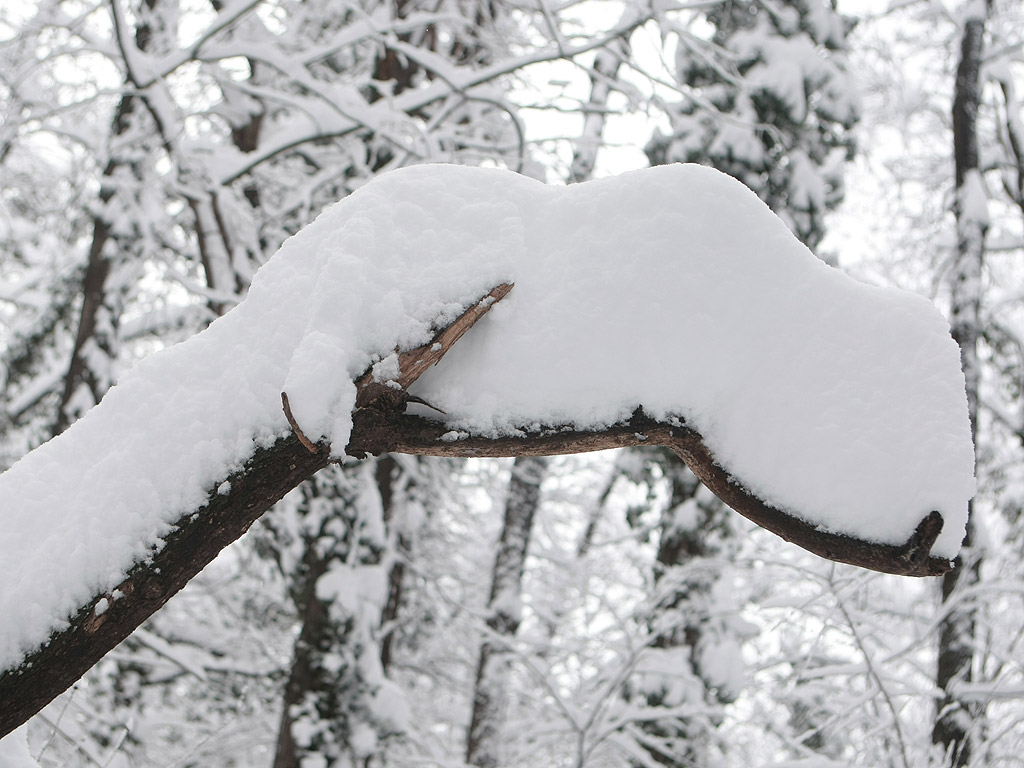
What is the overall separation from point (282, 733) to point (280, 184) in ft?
13.6

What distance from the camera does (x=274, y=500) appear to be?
5.74 ft

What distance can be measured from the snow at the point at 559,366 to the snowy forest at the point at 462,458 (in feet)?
6.44

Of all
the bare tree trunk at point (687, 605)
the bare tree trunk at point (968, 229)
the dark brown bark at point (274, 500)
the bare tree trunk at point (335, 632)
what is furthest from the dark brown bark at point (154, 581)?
the bare tree trunk at point (968, 229)

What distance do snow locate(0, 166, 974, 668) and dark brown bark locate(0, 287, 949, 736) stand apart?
0.03m

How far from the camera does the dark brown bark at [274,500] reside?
1.63m

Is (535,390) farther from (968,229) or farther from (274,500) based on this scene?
(968,229)

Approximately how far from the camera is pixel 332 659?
205 inches

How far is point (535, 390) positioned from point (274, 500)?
617 mm

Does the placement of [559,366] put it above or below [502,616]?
below

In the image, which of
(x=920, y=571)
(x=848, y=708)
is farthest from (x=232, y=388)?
(x=848, y=708)

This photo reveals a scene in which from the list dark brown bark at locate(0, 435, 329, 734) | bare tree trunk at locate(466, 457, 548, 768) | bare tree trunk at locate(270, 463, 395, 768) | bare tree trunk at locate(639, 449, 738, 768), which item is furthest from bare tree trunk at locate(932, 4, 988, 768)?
dark brown bark at locate(0, 435, 329, 734)

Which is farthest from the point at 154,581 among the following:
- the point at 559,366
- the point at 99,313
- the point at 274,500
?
the point at 99,313

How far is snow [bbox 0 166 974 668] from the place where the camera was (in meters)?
1.57

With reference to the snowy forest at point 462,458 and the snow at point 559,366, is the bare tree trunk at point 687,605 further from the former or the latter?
the snow at point 559,366
